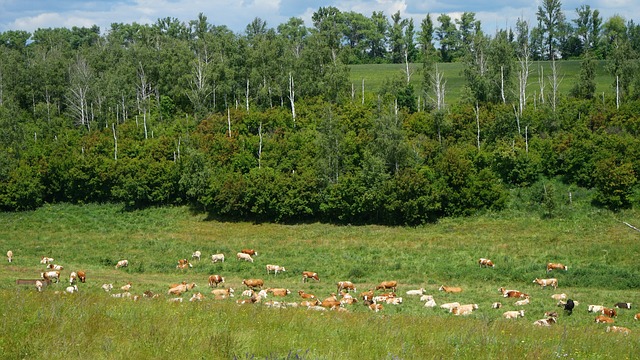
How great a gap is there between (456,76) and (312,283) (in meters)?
89.5

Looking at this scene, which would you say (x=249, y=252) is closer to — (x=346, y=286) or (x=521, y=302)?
(x=346, y=286)

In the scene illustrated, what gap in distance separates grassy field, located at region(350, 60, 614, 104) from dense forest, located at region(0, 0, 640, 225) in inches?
244

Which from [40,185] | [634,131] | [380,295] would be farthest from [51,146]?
[634,131]

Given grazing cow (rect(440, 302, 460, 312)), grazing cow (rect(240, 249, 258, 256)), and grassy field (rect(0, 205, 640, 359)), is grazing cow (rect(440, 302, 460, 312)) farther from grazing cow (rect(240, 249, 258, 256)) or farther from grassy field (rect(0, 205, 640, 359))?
grazing cow (rect(240, 249, 258, 256))

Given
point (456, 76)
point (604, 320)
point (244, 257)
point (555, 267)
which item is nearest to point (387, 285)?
point (604, 320)

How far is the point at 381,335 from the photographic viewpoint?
10570mm

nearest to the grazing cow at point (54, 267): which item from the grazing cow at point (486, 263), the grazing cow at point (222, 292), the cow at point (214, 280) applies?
the cow at point (214, 280)

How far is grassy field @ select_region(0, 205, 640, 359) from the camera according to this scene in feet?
31.2

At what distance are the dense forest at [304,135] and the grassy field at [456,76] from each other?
619 centimetres

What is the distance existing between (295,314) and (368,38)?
154087mm

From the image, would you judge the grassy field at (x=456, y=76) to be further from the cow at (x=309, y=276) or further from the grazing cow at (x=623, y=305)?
the grazing cow at (x=623, y=305)

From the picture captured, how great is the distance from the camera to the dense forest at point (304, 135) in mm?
55906

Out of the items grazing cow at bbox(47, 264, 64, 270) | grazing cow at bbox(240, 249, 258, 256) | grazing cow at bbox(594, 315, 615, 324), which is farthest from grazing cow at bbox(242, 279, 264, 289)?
grazing cow at bbox(594, 315, 615, 324)

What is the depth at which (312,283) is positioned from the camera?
34719 millimetres
